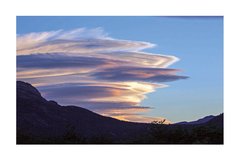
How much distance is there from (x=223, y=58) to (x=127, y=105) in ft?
5.07

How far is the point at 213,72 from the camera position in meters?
10.4

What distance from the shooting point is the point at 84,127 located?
1062 cm

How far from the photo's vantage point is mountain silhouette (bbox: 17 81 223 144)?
10414mm

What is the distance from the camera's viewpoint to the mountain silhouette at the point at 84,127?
1041 cm

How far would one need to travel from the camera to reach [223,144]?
10.1 meters

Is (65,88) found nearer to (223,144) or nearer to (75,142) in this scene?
(75,142)
